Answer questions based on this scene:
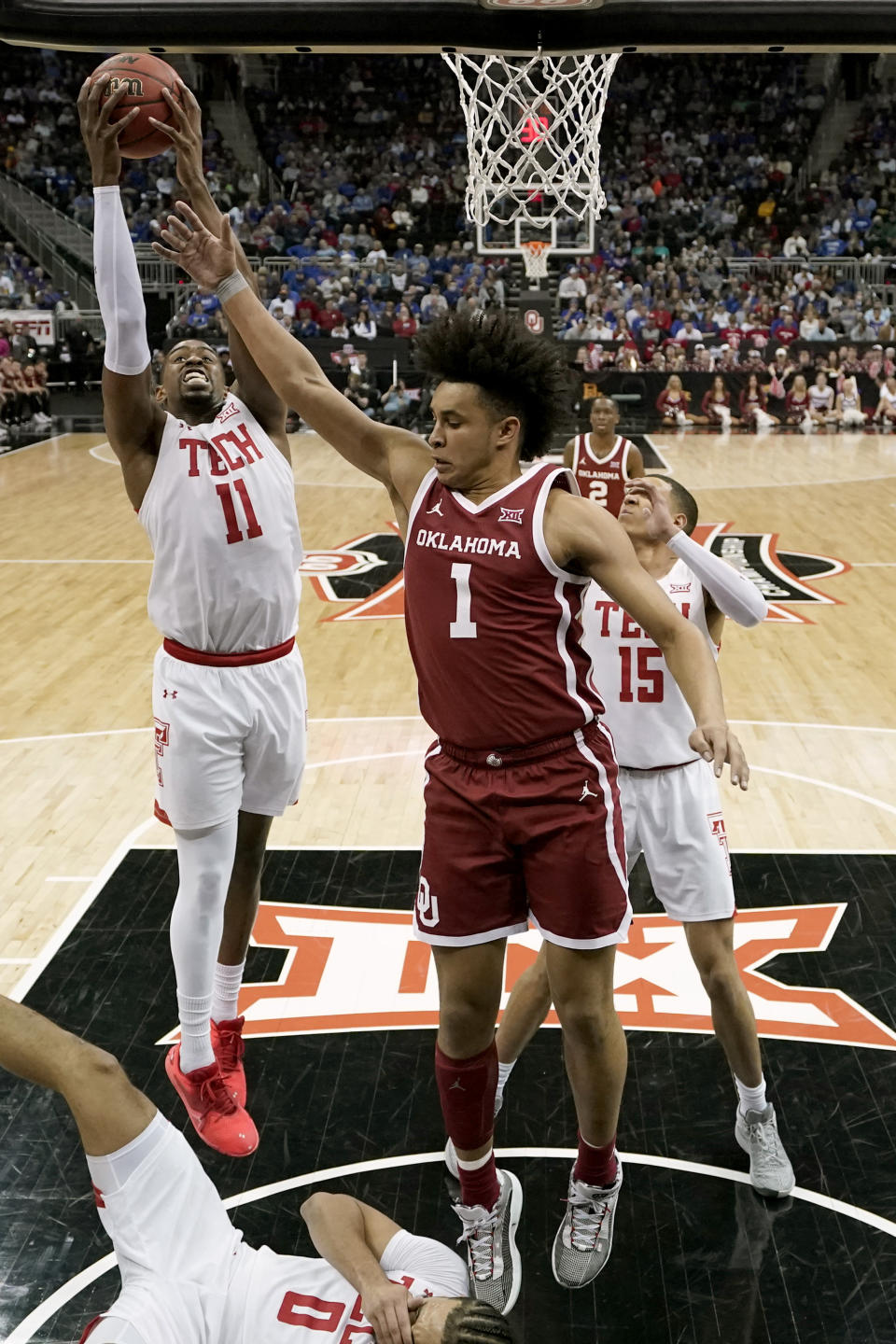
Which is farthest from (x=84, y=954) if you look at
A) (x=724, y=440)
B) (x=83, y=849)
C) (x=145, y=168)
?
(x=145, y=168)

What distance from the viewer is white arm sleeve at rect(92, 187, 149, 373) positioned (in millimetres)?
3576

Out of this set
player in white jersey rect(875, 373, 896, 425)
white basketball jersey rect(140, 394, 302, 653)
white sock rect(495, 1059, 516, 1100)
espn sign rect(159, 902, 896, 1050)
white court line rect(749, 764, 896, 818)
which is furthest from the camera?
player in white jersey rect(875, 373, 896, 425)

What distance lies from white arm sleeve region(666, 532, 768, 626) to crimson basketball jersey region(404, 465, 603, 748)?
1.85 feet

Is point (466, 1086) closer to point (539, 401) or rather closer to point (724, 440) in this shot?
point (539, 401)

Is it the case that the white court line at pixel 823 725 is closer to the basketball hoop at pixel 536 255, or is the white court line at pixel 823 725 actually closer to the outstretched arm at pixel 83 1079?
the outstretched arm at pixel 83 1079

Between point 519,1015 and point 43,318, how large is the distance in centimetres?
2081

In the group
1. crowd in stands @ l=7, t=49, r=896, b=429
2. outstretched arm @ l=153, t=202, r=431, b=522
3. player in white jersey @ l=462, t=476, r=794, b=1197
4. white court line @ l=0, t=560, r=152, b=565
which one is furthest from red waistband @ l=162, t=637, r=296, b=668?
crowd in stands @ l=7, t=49, r=896, b=429

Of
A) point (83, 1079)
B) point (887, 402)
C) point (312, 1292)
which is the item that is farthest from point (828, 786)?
point (887, 402)

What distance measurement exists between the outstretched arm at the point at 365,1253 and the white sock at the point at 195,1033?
4.44 ft

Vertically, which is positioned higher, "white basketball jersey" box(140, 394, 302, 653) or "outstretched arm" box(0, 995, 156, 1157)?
"white basketball jersey" box(140, 394, 302, 653)

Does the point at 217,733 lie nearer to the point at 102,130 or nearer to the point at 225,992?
the point at 225,992

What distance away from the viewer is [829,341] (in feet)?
69.5

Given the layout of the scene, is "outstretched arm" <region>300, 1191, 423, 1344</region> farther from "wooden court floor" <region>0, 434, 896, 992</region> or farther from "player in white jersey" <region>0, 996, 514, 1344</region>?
"wooden court floor" <region>0, 434, 896, 992</region>

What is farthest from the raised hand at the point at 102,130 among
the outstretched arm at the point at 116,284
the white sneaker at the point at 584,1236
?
the white sneaker at the point at 584,1236
